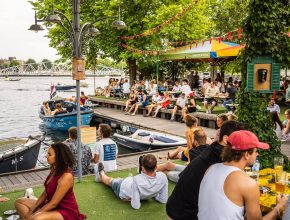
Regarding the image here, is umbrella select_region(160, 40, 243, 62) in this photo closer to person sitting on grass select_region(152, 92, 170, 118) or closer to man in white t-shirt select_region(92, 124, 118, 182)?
person sitting on grass select_region(152, 92, 170, 118)

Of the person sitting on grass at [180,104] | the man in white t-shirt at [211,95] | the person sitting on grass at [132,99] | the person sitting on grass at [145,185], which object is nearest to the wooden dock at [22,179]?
the person sitting on grass at [145,185]

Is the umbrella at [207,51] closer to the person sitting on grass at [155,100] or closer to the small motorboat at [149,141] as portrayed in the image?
the person sitting on grass at [155,100]

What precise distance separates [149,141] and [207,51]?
612cm

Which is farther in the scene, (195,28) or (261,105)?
(195,28)

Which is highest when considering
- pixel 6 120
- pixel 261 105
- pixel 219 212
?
pixel 261 105

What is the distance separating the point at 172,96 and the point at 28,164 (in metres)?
10.4

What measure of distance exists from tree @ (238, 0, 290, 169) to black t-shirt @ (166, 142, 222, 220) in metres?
3.53

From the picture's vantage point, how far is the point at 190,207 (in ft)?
11.4

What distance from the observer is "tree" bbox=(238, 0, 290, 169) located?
6.48 meters

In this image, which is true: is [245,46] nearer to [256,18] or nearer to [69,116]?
[256,18]

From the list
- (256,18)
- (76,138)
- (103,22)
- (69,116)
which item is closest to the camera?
(256,18)

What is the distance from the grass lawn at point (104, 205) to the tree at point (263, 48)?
191 cm

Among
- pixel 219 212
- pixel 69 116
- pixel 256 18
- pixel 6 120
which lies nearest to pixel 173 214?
pixel 219 212

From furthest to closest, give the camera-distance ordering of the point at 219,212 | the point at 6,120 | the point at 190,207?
the point at 6,120
the point at 190,207
the point at 219,212
